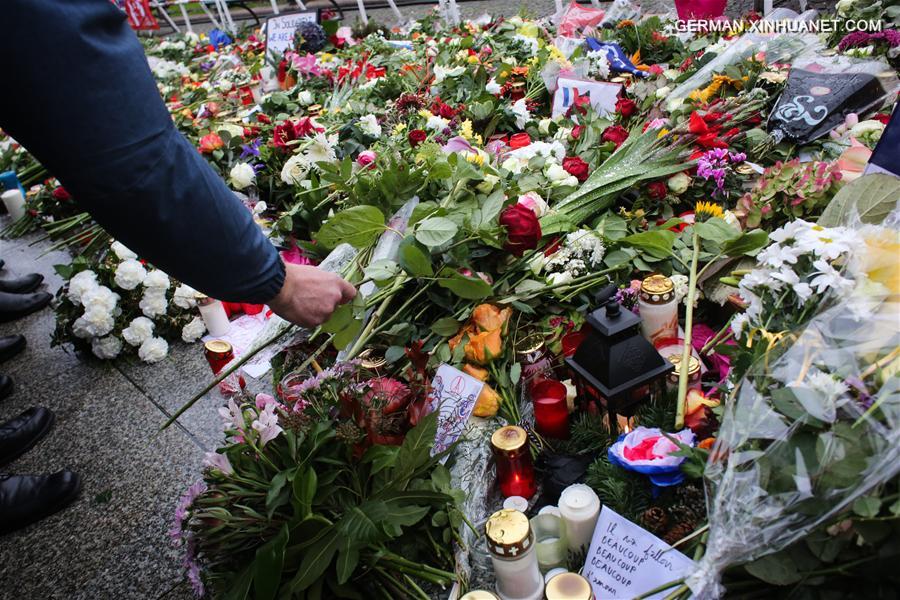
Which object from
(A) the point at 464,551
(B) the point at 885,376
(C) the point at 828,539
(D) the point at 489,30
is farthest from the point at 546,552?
(D) the point at 489,30

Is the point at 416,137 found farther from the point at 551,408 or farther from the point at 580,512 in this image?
the point at 580,512

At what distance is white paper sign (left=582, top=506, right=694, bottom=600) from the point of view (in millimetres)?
1052

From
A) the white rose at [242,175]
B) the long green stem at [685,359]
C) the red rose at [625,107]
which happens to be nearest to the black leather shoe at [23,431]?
the white rose at [242,175]

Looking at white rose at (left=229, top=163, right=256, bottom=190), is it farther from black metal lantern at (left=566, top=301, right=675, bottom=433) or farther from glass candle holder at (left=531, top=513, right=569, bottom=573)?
glass candle holder at (left=531, top=513, right=569, bottom=573)

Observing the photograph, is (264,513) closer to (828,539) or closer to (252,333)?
(828,539)

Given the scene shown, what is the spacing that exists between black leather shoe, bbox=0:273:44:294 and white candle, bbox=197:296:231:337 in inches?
55.1

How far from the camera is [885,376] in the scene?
0.84 meters

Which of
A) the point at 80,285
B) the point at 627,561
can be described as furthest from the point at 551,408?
the point at 80,285

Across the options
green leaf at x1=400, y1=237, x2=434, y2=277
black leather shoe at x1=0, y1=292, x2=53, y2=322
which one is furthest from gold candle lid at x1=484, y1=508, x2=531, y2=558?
black leather shoe at x1=0, y1=292, x2=53, y2=322

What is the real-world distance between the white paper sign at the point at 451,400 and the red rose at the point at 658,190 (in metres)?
0.91

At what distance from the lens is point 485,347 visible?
152 centimetres

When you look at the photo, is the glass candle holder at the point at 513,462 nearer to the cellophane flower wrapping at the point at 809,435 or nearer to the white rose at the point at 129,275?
the cellophane flower wrapping at the point at 809,435

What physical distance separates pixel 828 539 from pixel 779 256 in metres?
0.48

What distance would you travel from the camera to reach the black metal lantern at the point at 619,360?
124cm
